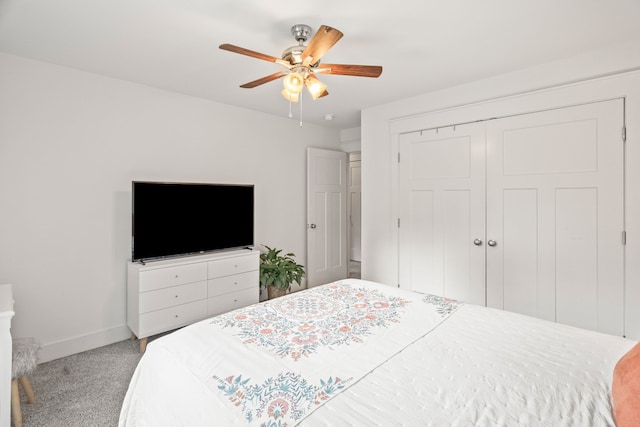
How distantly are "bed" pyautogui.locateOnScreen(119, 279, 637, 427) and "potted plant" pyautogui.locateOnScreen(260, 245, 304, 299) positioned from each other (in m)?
1.93

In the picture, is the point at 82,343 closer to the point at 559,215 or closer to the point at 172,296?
the point at 172,296

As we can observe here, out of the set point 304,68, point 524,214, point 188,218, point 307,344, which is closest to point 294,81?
point 304,68

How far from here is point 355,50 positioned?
239cm

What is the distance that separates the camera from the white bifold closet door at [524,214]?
98.6 inches

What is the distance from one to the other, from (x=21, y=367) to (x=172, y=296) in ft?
3.74

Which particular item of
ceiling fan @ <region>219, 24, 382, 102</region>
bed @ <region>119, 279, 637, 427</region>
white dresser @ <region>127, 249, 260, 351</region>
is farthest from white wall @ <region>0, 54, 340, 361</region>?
bed @ <region>119, 279, 637, 427</region>

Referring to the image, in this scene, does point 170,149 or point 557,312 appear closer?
point 557,312

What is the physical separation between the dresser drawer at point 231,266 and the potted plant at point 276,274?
0.83ft

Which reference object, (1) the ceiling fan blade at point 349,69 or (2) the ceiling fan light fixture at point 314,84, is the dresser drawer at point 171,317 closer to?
(2) the ceiling fan light fixture at point 314,84

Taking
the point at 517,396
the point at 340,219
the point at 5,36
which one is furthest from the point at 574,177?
the point at 5,36

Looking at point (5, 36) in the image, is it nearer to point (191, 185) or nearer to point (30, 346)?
point (191, 185)

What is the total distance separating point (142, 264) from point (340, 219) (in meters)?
2.91

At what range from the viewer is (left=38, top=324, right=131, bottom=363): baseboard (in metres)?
2.65

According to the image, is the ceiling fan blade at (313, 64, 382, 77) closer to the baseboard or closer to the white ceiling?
the white ceiling
